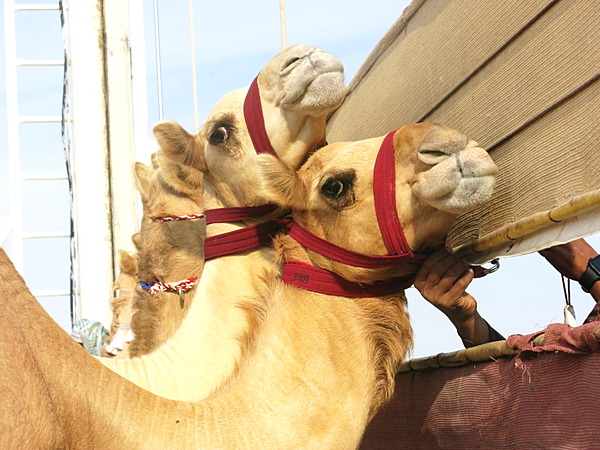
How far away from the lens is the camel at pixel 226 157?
287 centimetres

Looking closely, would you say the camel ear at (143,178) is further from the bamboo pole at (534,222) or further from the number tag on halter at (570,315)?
the number tag on halter at (570,315)

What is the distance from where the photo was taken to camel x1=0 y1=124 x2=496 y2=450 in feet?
6.30

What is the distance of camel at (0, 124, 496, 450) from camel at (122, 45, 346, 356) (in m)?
0.25

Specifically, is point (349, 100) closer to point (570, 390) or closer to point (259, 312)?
point (259, 312)

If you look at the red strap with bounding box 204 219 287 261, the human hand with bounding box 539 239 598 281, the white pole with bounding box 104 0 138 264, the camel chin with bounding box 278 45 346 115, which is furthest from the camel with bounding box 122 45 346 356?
the white pole with bounding box 104 0 138 264

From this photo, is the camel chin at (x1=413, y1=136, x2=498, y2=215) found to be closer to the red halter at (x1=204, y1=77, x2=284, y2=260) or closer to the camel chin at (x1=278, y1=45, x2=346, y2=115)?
the camel chin at (x1=278, y1=45, x2=346, y2=115)

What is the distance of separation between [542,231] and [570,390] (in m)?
0.53

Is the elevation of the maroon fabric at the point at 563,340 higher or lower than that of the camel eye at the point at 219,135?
lower

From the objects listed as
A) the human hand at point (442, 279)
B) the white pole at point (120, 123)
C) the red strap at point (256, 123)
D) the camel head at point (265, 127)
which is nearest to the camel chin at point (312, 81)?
the camel head at point (265, 127)

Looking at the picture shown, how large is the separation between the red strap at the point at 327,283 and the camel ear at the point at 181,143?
91cm

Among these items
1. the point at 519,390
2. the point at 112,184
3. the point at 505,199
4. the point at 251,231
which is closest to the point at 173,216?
the point at 251,231

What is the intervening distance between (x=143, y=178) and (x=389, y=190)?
2.10m

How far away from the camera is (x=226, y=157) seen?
317 centimetres

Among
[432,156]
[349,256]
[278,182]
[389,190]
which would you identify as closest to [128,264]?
[278,182]
